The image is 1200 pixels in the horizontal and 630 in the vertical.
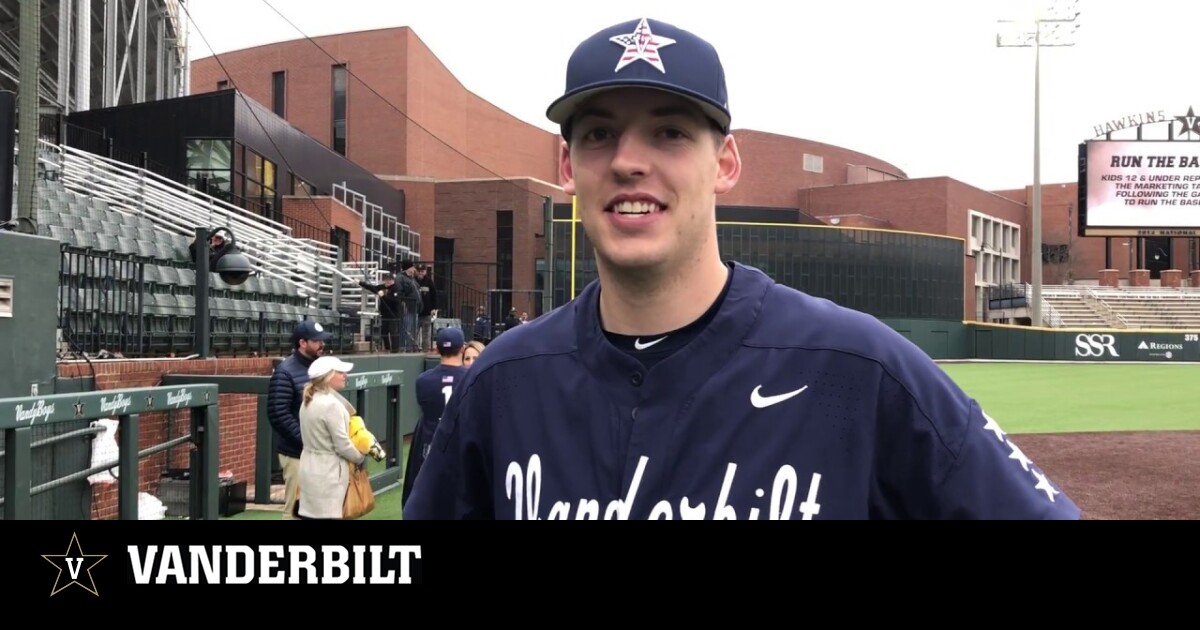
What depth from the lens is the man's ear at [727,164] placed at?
1.77 metres

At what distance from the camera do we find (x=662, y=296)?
172cm

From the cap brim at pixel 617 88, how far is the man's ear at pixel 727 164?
1.8 inches

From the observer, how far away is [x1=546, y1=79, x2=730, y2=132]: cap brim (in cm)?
160

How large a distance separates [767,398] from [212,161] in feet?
85.1

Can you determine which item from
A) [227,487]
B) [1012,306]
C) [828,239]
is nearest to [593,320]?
[227,487]

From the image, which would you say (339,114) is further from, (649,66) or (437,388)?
(649,66)

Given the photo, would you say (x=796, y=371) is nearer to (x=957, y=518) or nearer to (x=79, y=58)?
(x=957, y=518)

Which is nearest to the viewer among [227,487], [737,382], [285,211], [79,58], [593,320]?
[737,382]

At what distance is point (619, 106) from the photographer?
5.47 ft

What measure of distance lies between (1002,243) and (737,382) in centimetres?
6981

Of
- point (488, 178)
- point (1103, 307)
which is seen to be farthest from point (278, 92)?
point (1103, 307)

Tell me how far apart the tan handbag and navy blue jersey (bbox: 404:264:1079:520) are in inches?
196
